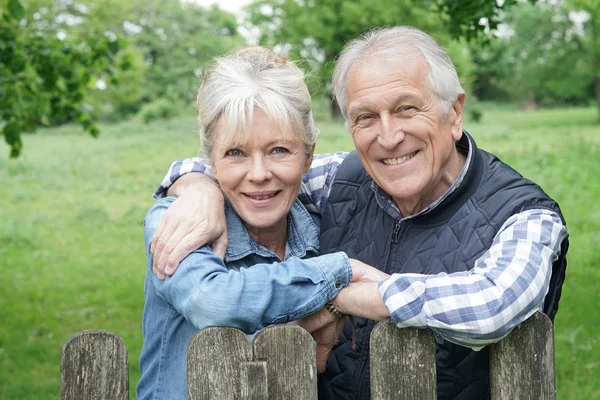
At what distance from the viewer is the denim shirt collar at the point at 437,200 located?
252cm

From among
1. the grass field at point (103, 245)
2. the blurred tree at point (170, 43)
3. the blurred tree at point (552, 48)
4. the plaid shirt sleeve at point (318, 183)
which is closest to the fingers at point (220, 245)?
the plaid shirt sleeve at point (318, 183)

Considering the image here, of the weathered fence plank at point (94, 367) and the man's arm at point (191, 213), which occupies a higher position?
the man's arm at point (191, 213)

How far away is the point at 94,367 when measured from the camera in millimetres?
2021

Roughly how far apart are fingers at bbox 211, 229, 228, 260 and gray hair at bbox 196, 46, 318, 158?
33cm

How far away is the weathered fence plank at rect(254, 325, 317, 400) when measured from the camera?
6.49 feet

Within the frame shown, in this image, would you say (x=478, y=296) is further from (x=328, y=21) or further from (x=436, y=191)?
(x=328, y=21)

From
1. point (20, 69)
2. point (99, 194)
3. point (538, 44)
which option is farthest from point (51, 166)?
point (538, 44)

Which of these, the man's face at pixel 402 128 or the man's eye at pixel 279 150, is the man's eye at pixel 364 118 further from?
the man's eye at pixel 279 150

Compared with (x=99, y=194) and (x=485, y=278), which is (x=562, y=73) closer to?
(x=99, y=194)

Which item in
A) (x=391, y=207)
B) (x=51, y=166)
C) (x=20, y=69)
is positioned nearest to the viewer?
(x=391, y=207)

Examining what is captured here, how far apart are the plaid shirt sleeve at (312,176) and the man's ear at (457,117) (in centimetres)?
60

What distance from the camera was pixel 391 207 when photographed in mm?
2740

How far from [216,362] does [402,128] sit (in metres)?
1.06

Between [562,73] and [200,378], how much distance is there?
29.2m
